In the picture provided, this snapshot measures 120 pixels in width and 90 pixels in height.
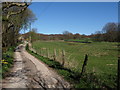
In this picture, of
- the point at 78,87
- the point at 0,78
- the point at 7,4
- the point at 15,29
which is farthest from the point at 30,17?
the point at 78,87

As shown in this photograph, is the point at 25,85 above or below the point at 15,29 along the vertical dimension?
below

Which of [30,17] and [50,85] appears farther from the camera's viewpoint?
[30,17]

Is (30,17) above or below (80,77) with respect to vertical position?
above

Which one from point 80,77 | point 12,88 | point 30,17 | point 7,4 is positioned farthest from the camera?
point 30,17

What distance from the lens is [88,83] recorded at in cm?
646

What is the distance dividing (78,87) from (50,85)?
4.32ft

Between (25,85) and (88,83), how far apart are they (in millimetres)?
2927

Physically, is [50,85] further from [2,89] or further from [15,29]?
[15,29]

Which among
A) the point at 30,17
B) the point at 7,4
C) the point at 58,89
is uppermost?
the point at 30,17

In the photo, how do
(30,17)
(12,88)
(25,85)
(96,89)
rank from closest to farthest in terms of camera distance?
(96,89)
(12,88)
(25,85)
(30,17)

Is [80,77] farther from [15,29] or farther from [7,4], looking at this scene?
[15,29]

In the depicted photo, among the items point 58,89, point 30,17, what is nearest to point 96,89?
point 58,89

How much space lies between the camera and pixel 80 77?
7.61 m

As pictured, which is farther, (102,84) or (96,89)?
(102,84)
